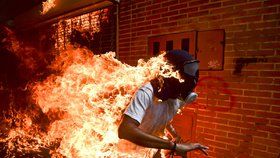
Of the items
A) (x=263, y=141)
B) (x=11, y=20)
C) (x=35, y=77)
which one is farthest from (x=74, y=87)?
(x=11, y=20)

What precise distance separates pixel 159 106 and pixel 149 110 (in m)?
0.15

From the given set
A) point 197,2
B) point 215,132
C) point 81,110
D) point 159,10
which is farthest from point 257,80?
point 81,110

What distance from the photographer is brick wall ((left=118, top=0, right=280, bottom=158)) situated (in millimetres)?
4250

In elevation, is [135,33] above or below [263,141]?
above

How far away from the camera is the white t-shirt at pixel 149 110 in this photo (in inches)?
123

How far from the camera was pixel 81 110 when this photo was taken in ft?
19.8

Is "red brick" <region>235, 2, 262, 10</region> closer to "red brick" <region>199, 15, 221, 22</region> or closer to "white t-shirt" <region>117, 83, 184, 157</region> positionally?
"red brick" <region>199, 15, 221, 22</region>

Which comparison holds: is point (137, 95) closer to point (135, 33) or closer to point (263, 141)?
point (263, 141)

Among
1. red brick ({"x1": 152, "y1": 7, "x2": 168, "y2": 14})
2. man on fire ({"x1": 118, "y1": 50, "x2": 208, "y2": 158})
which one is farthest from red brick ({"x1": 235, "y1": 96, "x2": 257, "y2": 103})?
red brick ({"x1": 152, "y1": 7, "x2": 168, "y2": 14})

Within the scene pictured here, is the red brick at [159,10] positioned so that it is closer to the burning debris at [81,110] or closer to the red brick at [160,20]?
the red brick at [160,20]

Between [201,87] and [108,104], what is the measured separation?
74.8 inches

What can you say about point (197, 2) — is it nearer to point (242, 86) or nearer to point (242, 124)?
point (242, 86)

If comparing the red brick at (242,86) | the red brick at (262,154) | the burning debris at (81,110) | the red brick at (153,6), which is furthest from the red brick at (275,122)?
Result: the red brick at (153,6)

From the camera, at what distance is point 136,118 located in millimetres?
3088
